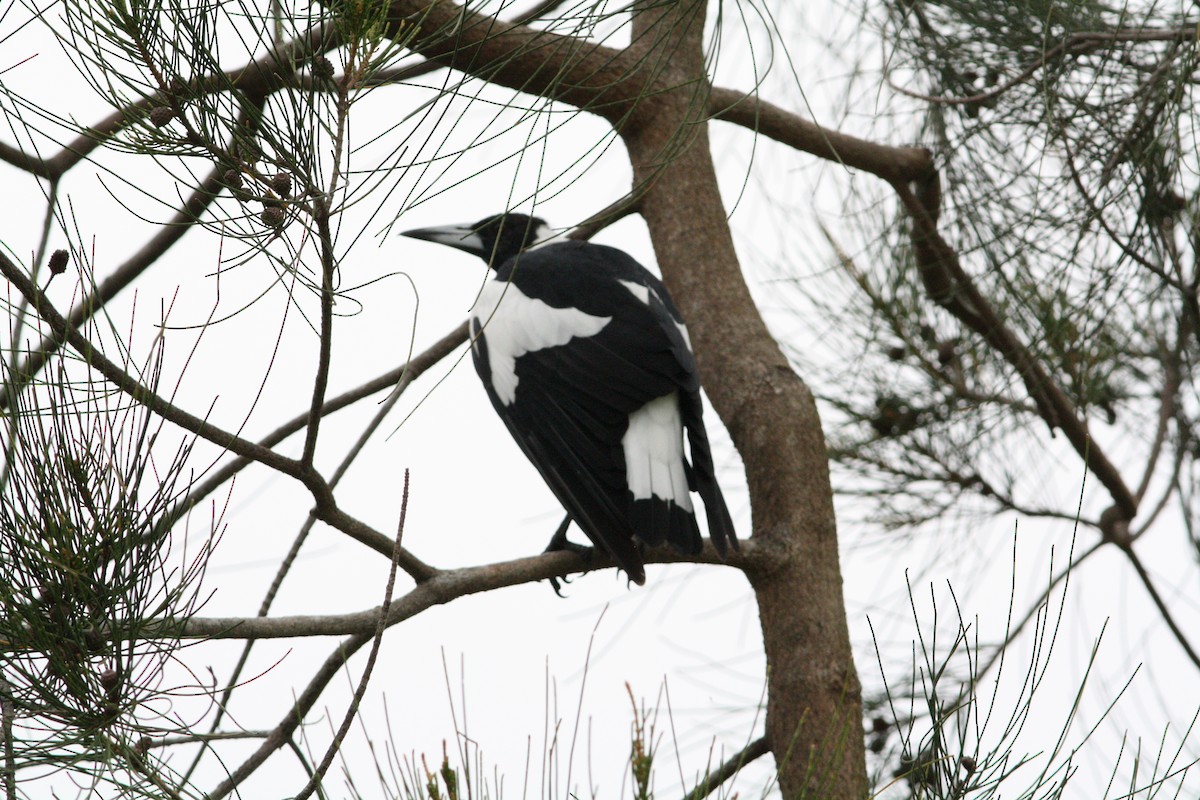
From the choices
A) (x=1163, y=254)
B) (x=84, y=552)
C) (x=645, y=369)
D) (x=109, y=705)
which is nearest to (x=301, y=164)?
(x=84, y=552)

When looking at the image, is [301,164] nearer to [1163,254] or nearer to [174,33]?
[174,33]

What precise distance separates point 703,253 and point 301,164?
1586 millimetres

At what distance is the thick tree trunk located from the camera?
8.01ft

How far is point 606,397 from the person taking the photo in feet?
9.23

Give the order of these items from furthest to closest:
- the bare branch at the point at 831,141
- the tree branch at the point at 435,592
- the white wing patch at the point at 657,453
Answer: the bare branch at the point at 831,141
the white wing patch at the point at 657,453
the tree branch at the point at 435,592

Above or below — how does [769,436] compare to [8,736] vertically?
above

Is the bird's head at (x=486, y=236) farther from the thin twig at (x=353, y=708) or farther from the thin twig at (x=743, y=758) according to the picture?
the thin twig at (x=353, y=708)

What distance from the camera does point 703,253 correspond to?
117 inches

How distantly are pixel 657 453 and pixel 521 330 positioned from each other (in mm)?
617

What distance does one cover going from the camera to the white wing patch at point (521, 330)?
3043 millimetres

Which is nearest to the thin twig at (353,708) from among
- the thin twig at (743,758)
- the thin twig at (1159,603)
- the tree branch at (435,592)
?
the tree branch at (435,592)

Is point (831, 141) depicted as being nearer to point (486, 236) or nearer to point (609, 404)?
point (609, 404)

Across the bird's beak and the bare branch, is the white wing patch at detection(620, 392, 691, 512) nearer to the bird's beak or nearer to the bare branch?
the bare branch

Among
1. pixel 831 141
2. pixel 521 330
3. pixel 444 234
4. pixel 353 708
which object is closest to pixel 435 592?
pixel 353 708
